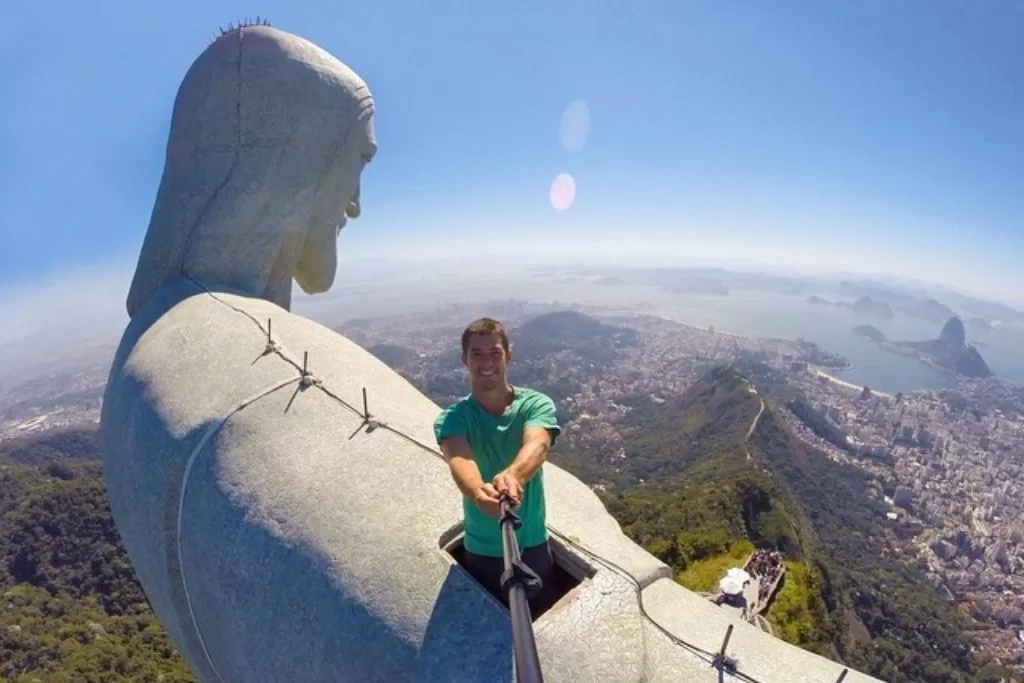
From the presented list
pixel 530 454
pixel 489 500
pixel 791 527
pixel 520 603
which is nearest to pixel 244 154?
pixel 530 454

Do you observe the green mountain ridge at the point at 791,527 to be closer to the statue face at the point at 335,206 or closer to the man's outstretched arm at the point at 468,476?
the statue face at the point at 335,206

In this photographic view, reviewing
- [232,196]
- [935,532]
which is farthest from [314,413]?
[935,532]

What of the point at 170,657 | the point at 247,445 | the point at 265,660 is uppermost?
the point at 247,445

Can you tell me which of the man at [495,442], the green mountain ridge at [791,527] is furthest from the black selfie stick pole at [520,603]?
the green mountain ridge at [791,527]

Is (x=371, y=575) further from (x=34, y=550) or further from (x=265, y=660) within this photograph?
(x=34, y=550)

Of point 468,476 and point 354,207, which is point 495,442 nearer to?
point 468,476

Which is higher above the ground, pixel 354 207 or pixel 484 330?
pixel 354 207
